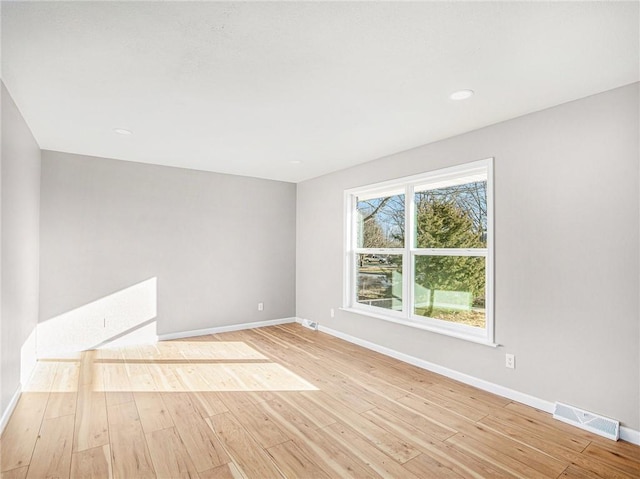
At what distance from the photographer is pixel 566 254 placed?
8.77ft

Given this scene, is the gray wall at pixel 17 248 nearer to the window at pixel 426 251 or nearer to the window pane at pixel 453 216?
the window at pixel 426 251

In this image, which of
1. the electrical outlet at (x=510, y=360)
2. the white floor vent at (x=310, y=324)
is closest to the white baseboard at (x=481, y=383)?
the electrical outlet at (x=510, y=360)

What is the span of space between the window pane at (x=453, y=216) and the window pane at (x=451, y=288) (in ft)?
0.57

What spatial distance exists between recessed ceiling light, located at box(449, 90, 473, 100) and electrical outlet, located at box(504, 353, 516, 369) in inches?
86.7

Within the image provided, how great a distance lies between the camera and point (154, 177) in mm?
4734

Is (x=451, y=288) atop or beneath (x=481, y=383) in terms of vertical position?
atop

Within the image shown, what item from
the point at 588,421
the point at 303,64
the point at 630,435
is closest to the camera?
the point at 303,64

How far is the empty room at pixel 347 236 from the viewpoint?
194 cm

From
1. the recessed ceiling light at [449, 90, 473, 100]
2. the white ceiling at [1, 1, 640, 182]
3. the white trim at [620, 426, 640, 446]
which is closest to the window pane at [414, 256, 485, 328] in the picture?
the white trim at [620, 426, 640, 446]

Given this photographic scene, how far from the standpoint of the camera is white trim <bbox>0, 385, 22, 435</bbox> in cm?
244

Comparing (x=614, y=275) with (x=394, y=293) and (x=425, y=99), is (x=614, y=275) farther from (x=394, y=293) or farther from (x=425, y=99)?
(x=394, y=293)

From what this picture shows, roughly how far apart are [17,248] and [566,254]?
450 centimetres

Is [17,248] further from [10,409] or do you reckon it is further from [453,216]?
[453,216]

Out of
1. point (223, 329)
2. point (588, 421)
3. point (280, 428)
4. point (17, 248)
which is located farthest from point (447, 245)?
point (17, 248)
